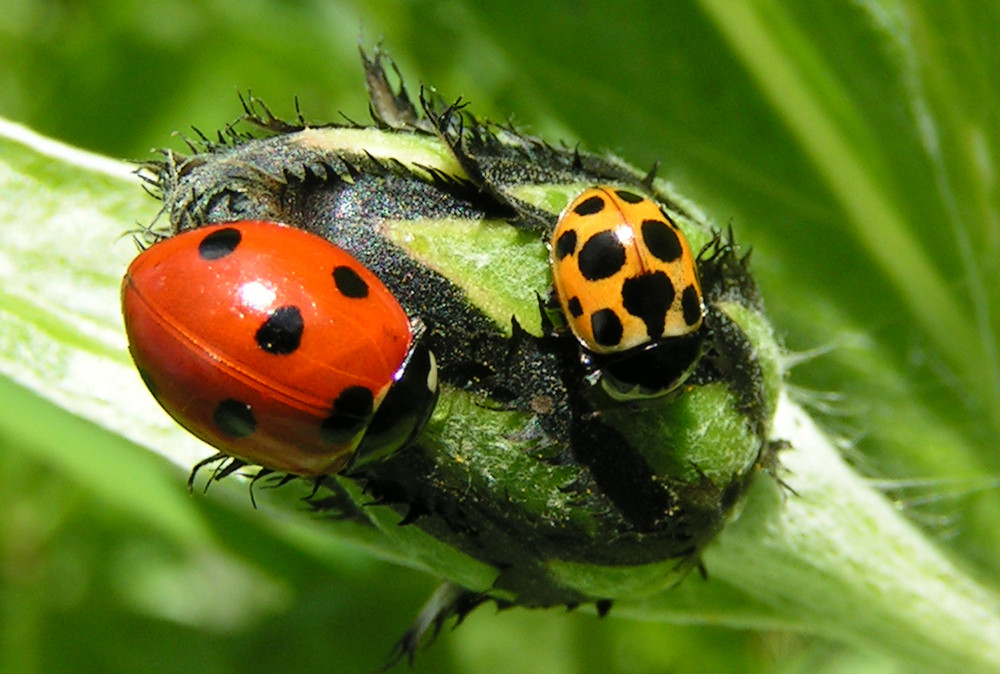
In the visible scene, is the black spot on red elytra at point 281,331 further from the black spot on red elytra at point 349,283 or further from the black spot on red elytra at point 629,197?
the black spot on red elytra at point 629,197

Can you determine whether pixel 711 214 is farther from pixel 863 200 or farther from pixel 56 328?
pixel 56 328

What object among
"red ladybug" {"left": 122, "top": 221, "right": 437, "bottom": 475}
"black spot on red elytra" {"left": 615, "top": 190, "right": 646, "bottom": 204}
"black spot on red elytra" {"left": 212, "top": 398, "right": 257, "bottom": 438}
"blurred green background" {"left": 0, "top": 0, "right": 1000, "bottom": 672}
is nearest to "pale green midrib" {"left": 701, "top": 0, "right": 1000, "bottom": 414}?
"blurred green background" {"left": 0, "top": 0, "right": 1000, "bottom": 672}

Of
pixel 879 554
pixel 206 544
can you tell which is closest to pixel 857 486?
pixel 879 554

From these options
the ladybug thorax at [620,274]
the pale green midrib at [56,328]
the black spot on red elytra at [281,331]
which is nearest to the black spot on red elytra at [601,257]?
the ladybug thorax at [620,274]


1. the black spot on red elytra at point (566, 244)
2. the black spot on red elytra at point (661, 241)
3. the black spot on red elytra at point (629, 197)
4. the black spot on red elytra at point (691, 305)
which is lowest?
the black spot on red elytra at point (566, 244)

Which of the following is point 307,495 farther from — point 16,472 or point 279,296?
point 16,472

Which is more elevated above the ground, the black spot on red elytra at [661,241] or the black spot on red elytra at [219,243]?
the black spot on red elytra at [661,241]

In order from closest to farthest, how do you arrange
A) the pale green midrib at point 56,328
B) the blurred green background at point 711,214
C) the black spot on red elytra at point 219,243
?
the black spot on red elytra at point 219,243 → the pale green midrib at point 56,328 → the blurred green background at point 711,214
